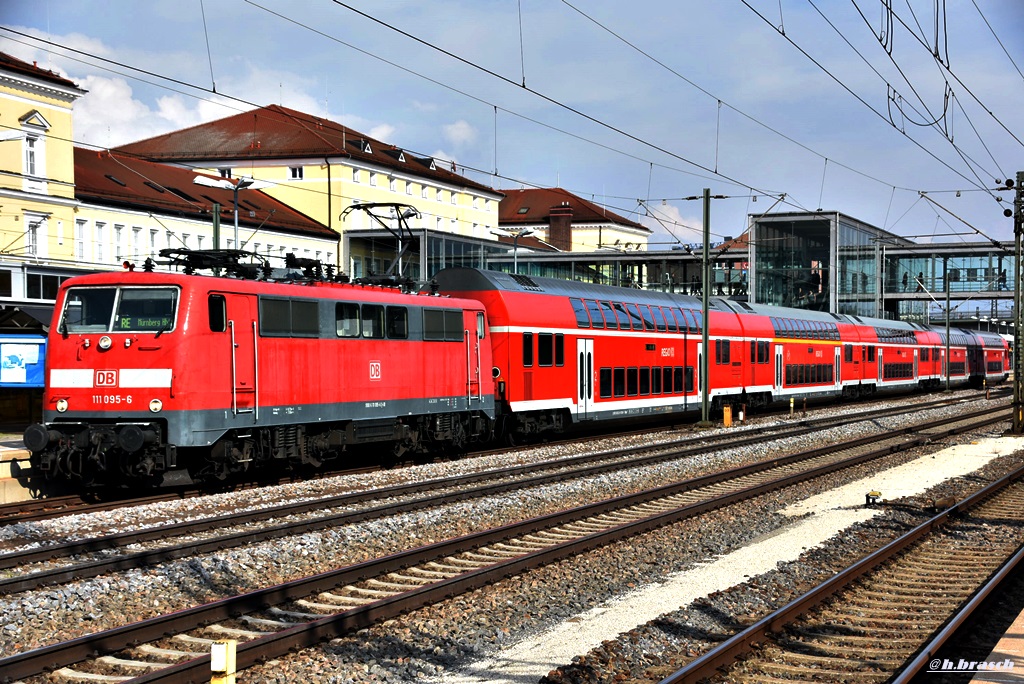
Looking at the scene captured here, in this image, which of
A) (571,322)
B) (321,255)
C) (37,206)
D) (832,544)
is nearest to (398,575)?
(832,544)

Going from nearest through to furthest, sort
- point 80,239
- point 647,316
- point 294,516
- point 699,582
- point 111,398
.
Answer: point 699,582
point 294,516
point 111,398
point 647,316
point 80,239

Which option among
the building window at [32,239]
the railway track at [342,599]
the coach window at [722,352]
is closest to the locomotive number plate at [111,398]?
the railway track at [342,599]

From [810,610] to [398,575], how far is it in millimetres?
4499

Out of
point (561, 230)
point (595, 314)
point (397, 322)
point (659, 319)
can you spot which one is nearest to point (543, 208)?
point (561, 230)

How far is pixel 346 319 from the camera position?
20891 millimetres

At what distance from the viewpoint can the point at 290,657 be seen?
9.23 metres

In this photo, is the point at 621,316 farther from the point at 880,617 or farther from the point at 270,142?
the point at 270,142

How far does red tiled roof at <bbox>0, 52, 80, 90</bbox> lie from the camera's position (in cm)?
5034

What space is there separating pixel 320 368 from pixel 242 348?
6.94 feet

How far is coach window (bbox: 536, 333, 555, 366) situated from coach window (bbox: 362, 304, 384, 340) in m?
A: 6.68

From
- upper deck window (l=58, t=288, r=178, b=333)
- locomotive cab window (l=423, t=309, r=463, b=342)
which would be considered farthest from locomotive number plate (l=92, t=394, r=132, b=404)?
locomotive cab window (l=423, t=309, r=463, b=342)

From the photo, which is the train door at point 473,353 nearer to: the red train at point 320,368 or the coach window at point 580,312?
the red train at point 320,368

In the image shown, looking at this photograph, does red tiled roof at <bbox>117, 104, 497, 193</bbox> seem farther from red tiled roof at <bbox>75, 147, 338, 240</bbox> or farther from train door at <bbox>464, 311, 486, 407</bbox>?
train door at <bbox>464, 311, 486, 407</bbox>

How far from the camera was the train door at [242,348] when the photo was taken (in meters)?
18.0
